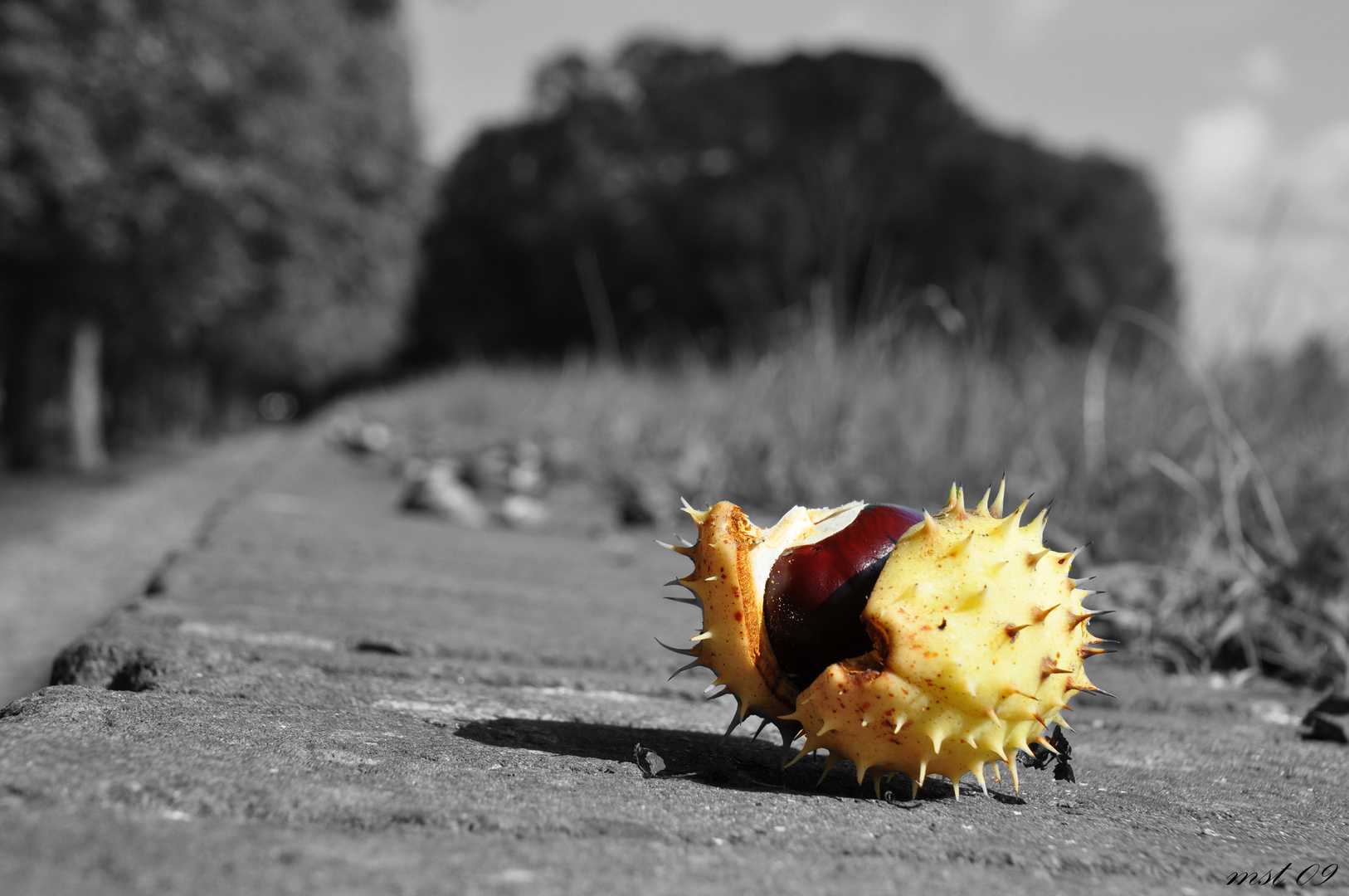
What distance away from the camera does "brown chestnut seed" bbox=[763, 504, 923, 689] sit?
1.15m

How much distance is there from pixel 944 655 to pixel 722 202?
2724 centimetres

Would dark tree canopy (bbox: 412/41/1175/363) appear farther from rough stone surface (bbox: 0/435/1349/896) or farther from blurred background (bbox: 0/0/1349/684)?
rough stone surface (bbox: 0/435/1349/896)

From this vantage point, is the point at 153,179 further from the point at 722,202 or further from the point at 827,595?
the point at 722,202

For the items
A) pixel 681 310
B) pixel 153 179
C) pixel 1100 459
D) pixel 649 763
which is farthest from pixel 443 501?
pixel 681 310

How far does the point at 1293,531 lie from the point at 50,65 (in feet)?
35.8

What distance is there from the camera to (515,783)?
109 cm

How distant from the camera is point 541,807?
101cm

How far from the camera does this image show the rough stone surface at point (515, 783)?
85 cm

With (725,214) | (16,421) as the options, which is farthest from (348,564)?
(725,214)

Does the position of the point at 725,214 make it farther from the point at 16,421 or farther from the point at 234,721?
the point at 234,721

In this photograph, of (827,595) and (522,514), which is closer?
(827,595)

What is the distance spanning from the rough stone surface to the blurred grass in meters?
0.32

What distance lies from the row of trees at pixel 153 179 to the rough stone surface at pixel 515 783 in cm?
1029

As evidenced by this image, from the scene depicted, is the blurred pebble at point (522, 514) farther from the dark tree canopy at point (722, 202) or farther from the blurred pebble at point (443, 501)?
the dark tree canopy at point (722, 202)
